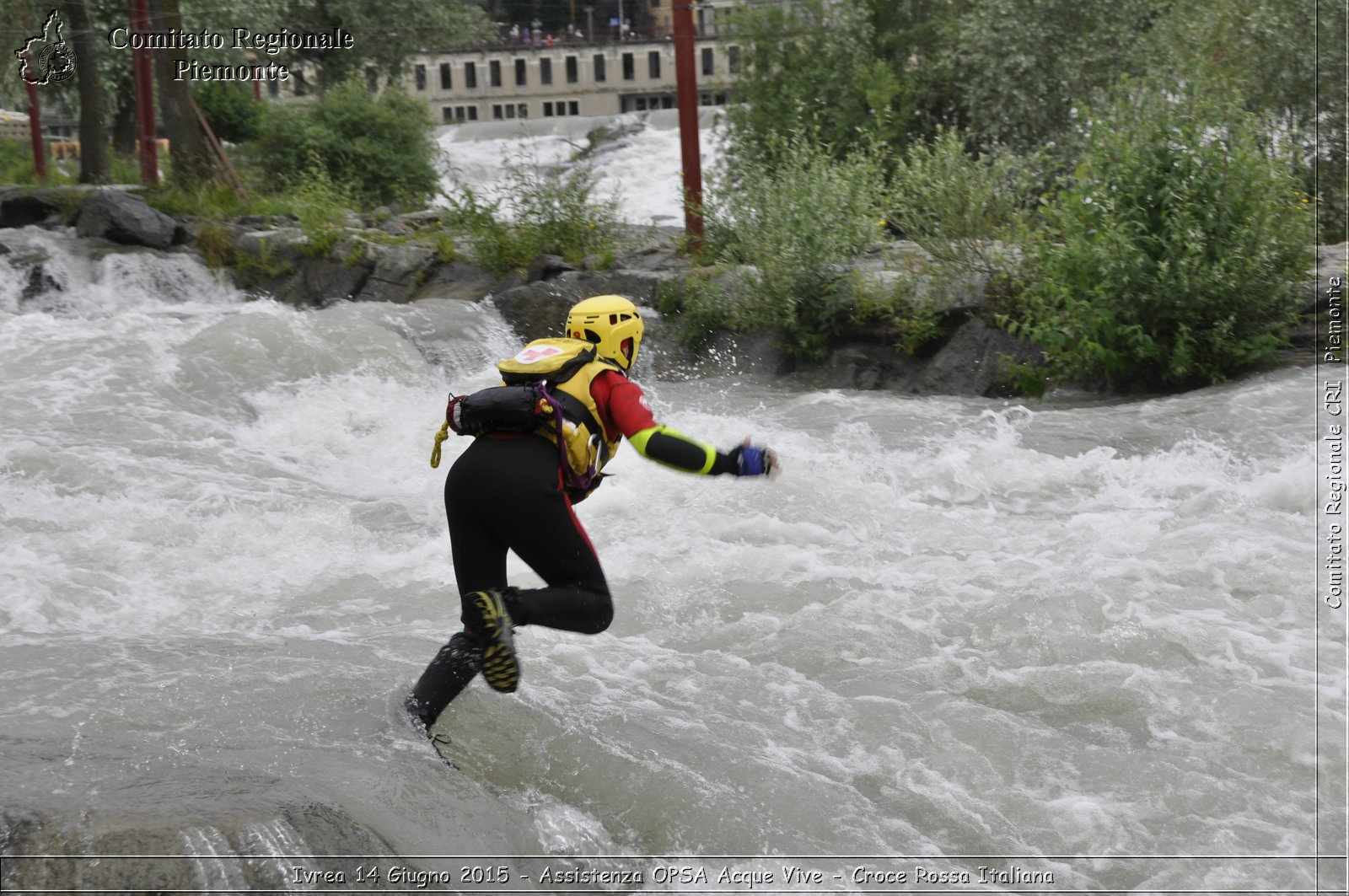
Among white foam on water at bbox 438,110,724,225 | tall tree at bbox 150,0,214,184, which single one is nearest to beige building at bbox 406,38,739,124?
white foam on water at bbox 438,110,724,225

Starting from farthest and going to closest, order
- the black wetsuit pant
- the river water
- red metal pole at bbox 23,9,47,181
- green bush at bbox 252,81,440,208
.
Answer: red metal pole at bbox 23,9,47,181 → green bush at bbox 252,81,440,208 → the black wetsuit pant → the river water

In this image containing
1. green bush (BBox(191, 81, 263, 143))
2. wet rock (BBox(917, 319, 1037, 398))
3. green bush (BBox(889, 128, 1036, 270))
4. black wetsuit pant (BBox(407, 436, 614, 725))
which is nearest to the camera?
black wetsuit pant (BBox(407, 436, 614, 725))

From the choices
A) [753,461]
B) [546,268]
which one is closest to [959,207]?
[546,268]

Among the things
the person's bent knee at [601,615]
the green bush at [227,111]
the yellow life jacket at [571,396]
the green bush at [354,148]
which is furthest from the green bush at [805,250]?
the green bush at [227,111]

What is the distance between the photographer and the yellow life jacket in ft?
13.6

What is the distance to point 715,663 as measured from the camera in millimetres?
5383

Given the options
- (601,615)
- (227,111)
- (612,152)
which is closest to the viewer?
(601,615)

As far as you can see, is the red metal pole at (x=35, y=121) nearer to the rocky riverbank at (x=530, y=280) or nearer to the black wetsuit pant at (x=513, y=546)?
the rocky riverbank at (x=530, y=280)

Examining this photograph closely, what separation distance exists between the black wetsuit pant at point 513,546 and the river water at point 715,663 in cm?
30

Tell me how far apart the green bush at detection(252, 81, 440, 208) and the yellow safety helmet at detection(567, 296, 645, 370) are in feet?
52.4

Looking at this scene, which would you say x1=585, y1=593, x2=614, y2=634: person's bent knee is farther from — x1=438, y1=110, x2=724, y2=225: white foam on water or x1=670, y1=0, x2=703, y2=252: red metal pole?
x1=438, y1=110, x2=724, y2=225: white foam on water

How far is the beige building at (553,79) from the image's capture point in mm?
59281

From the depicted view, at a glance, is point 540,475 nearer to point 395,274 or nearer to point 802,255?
point 802,255

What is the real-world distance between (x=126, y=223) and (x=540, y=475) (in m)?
14.4
